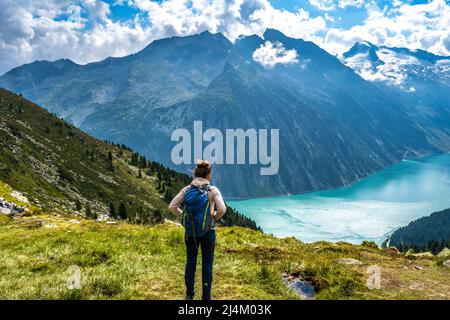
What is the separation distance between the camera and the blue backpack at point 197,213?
11.4m

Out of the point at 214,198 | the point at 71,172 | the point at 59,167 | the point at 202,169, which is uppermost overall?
the point at 59,167

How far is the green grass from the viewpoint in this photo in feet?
40.4

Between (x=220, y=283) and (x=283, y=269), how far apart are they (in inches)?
111

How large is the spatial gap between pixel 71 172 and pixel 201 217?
128 m

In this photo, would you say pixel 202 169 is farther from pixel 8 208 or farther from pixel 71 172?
pixel 71 172

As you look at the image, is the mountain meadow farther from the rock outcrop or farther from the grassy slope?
the grassy slope

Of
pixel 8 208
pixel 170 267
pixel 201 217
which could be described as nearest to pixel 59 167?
pixel 8 208

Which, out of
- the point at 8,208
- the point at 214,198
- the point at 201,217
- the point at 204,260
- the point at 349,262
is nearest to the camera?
the point at 201,217

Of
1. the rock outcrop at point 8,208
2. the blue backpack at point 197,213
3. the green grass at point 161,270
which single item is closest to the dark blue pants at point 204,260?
the blue backpack at point 197,213

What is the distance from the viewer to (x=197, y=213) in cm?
1140

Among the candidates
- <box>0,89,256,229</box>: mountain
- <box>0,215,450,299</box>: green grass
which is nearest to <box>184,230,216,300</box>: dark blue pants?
<box>0,215,450,299</box>: green grass

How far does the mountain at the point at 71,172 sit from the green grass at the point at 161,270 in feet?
190

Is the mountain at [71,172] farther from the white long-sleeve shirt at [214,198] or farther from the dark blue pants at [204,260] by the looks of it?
Answer: the white long-sleeve shirt at [214,198]
